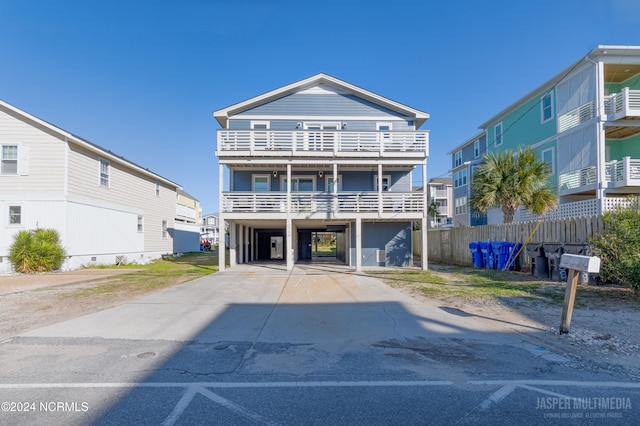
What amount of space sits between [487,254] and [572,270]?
11.3 m

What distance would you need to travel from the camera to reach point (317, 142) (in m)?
17.2

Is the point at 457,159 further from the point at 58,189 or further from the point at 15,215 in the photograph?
the point at 15,215

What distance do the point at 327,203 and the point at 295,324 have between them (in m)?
10.6

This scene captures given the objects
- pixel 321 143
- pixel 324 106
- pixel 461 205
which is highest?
pixel 324 106

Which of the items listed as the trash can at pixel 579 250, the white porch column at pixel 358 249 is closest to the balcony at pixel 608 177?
the trash can at pixel 579 250

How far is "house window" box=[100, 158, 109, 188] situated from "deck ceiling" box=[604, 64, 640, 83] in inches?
1089

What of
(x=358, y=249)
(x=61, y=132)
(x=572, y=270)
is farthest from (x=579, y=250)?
(x=61, y=132)

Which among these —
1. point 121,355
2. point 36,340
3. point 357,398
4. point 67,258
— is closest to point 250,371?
point 357,398

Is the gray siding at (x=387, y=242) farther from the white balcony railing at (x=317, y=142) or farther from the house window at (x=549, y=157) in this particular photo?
the house window at (x=549, y=157)

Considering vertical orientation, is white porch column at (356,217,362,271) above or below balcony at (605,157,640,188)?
below

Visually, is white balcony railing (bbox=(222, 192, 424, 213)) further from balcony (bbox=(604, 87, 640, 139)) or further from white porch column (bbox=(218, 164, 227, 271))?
balcony (bbox=(604, 87, 640, 139))

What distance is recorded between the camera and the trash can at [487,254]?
15.9 metres

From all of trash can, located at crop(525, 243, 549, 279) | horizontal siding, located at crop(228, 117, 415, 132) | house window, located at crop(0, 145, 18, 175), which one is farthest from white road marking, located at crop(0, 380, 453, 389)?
house window, located at crop(0, 145, 18, 175)

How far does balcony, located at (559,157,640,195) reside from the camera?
54.1 feet
